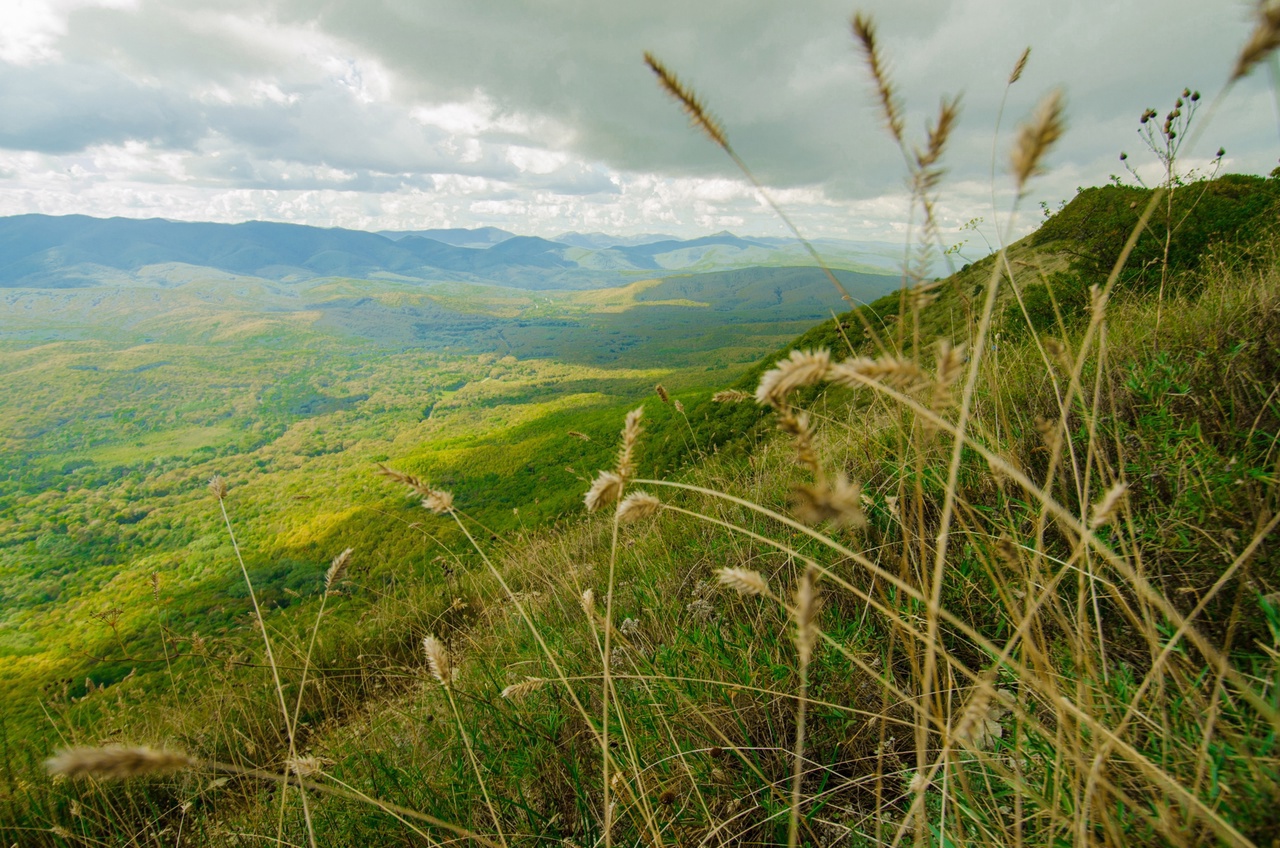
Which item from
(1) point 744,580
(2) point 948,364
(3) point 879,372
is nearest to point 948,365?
(2) point 948,364

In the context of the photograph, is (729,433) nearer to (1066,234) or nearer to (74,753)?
(1066,234)

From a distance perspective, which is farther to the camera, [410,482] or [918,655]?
[918,655]

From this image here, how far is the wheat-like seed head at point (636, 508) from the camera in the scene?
1.12 metres

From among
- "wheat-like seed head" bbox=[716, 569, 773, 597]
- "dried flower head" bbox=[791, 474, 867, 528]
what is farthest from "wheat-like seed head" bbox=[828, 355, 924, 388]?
"wheat-like seed head" bbox=[716, 569, 773, 597]

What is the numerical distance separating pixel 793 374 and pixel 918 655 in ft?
5.51

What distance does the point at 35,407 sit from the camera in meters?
170

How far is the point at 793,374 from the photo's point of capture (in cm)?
83

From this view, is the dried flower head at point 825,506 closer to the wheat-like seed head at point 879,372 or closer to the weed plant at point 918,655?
the weed plant at point 918,655

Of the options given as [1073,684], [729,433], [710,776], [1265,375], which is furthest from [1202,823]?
[729,433]

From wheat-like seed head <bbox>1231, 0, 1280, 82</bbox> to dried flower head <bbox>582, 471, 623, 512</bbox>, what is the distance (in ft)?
4.18

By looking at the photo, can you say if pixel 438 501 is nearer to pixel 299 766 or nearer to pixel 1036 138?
pixel 299 766

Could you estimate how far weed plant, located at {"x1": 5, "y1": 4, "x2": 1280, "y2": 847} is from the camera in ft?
3.13

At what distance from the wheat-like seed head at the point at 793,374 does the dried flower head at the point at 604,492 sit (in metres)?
0.45

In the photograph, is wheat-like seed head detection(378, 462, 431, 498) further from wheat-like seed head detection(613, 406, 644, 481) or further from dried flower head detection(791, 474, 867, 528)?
dried flower head detection(791, 474, 867, 528)
